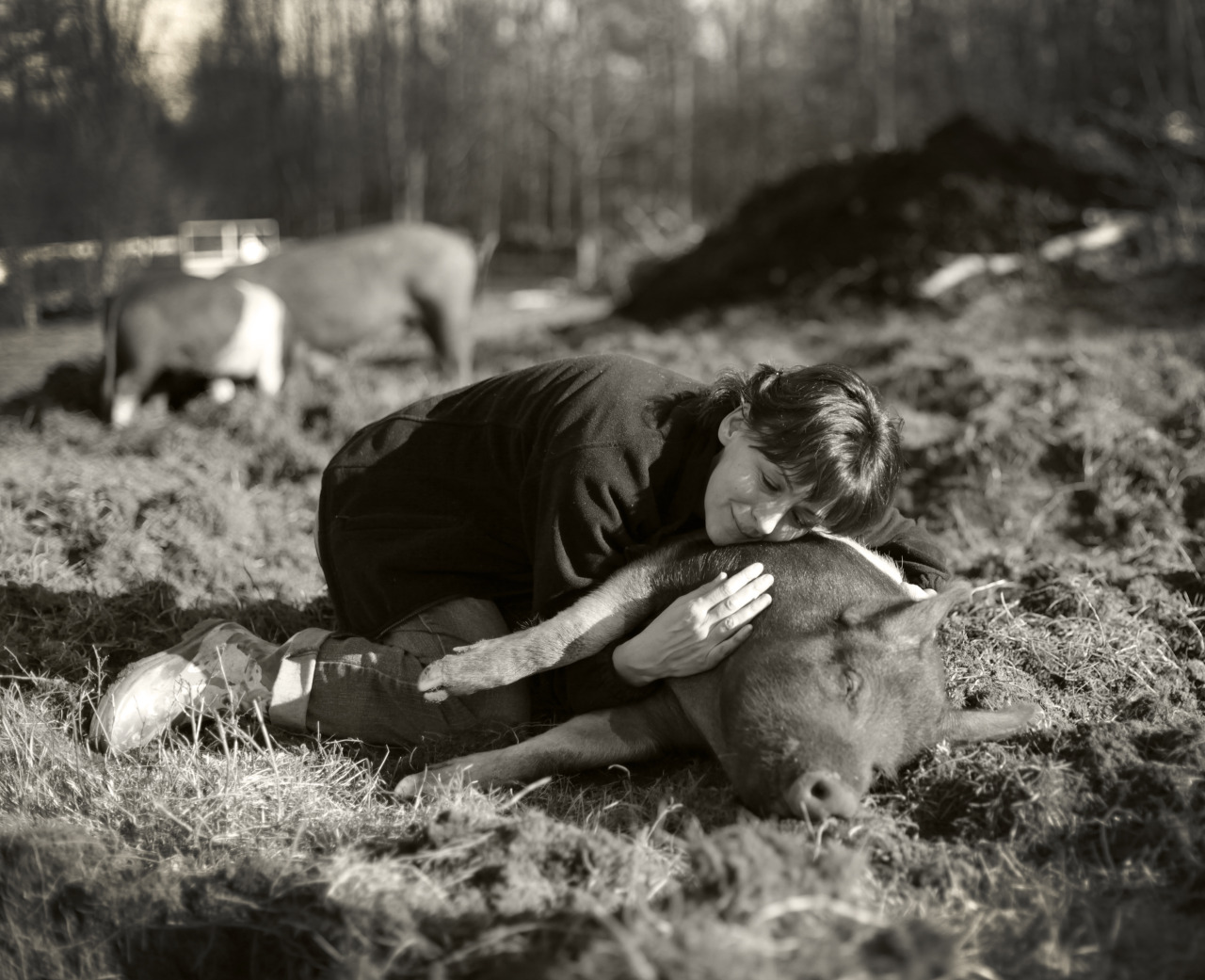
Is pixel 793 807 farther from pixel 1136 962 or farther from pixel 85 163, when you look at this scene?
pixel 85 163

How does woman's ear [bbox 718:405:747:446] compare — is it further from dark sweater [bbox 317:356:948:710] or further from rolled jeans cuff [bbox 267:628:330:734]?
rolled jeans cuff [bbox 267:628:330:734]

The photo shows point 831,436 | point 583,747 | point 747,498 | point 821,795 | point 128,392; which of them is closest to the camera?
point 821,795

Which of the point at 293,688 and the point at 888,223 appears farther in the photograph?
the point at 888,223

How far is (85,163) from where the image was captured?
636cm

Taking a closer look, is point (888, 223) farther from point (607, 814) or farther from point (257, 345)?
point (607, 814)

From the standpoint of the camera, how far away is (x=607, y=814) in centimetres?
241

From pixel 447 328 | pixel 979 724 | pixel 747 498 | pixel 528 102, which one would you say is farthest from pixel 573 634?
pixel 528 102

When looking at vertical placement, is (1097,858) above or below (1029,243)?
below

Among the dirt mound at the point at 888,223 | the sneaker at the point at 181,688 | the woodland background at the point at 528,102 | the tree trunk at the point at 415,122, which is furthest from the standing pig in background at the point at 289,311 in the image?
the tree trunk at the point at 415,122

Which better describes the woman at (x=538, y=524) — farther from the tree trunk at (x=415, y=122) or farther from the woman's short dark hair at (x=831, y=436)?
the tree trunk at (x=415, y=122)

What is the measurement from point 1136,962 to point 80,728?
2463 mm

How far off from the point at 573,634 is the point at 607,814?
0.42m

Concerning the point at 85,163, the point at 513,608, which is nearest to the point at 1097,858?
the point at 513,608

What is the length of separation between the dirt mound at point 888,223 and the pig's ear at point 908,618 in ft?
20.1
